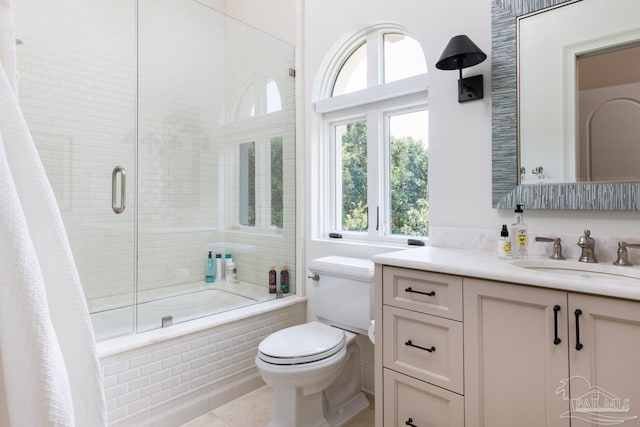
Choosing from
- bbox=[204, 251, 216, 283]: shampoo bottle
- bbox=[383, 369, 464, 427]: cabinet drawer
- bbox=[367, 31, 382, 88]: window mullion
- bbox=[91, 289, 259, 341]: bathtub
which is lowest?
bbox=[383, 369, 464, 427]: cabinet drawer

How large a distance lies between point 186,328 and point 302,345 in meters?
0.69

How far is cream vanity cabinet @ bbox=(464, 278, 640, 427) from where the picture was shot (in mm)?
931

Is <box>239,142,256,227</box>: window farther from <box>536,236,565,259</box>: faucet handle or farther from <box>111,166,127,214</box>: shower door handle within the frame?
<box>536,236,565,259</box>: faucet handle

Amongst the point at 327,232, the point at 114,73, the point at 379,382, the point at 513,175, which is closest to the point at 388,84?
the point at 513,175

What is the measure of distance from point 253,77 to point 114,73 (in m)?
0.94

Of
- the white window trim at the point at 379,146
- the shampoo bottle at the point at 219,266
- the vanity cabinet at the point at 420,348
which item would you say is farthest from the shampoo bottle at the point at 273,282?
the vanity cabinet at the point at 420,348

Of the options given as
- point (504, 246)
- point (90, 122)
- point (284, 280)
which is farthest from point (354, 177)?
point (90, 122)

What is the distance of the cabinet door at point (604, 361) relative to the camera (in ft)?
2.99

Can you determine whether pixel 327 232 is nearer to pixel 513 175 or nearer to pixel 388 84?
pixel 388 84

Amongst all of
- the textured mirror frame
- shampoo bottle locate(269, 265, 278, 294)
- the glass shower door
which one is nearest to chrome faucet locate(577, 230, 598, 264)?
the textured mirror frame

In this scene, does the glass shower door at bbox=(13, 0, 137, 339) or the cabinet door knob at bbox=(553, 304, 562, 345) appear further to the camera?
the glass shower door at bbox=(13, 0, 137, 339)

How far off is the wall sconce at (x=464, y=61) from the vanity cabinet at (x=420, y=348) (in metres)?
0.90

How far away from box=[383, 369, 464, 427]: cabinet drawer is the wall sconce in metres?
1.26

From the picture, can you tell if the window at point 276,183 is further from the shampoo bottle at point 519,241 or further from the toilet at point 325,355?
the shampoo bottle at point 519,241
